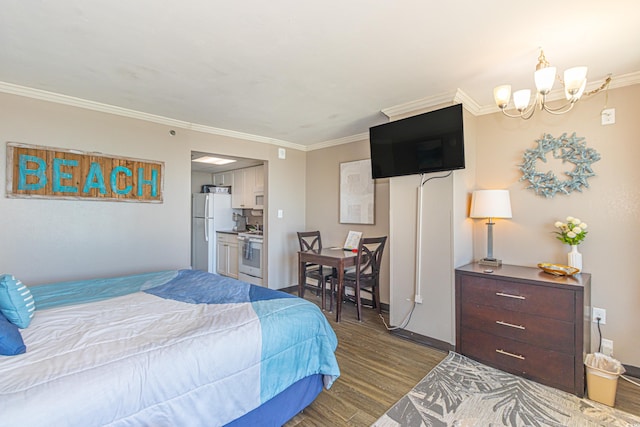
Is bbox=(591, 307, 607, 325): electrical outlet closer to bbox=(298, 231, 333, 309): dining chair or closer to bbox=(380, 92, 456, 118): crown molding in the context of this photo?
bbox=(380, 92, 456, 118): crown molding

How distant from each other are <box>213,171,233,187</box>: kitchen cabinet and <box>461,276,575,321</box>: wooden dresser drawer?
4856mm

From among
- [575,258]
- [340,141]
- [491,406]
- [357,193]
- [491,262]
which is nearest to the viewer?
[491,406]

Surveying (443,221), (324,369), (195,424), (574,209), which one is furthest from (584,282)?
(195,424)

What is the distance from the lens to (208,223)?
581 centimetres

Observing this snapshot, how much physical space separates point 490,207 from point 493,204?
0.04 m

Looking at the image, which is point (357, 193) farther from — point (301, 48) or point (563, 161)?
point (301, 48)

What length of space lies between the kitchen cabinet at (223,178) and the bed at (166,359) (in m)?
4.11

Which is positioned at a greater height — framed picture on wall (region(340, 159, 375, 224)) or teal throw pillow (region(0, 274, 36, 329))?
framed picture on wall (region(340, 159, 375, 224))

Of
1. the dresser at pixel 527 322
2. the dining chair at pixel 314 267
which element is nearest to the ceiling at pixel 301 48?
the dresser at pixel 527 322

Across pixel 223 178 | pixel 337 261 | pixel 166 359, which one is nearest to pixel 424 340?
pixel 337 261

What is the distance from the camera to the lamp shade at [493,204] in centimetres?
269

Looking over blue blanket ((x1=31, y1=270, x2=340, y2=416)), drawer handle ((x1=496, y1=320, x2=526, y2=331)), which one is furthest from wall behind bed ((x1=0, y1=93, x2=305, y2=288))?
drawer handle ((x1=496, y1=320, x2=526, y2=331))

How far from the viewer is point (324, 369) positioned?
6.28 ft

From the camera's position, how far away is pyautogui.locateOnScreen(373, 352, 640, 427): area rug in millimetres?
1859
